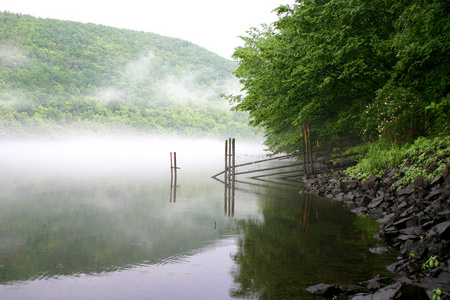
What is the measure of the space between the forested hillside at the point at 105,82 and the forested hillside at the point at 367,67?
4308 inches

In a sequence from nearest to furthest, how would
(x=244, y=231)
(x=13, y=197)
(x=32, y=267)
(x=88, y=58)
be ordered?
(x=32, y=267), (x=244, y=231), (x=13, y=197), (x=88, y=58)

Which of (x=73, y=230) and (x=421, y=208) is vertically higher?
(x=421, y=208)

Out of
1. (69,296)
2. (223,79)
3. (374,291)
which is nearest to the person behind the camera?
(374,291)

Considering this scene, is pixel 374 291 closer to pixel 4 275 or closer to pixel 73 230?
pixel 4 275

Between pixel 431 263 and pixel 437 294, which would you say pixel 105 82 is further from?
pixel 437 294

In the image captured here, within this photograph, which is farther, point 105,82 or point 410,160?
point 105,82

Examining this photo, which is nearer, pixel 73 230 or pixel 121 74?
pixel 73 230

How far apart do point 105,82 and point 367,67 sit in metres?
146

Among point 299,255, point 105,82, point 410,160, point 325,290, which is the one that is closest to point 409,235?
point 299,255

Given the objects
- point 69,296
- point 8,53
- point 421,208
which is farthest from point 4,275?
point 8,53

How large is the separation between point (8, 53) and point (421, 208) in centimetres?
15589

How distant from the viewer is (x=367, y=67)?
1512cm

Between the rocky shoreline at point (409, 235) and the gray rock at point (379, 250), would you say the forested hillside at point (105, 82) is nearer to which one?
the rocky shoreline at point (409, 235)

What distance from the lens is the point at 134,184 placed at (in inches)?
941
